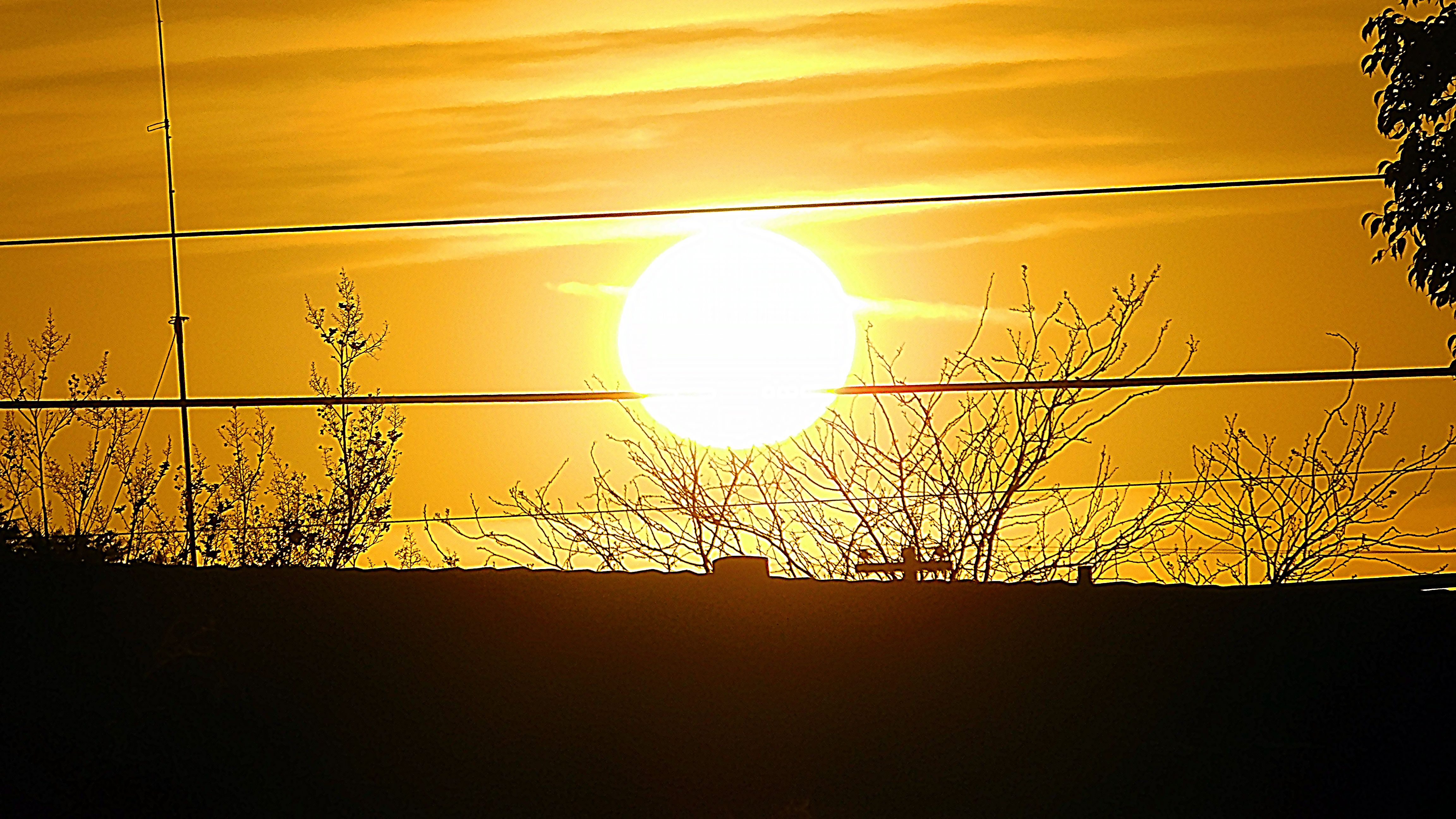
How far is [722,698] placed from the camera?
5.70 metres

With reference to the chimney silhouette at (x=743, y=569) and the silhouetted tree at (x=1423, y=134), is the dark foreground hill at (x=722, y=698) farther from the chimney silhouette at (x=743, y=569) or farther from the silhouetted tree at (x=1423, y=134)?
the silhouetted tree at (x=1423, y=134)

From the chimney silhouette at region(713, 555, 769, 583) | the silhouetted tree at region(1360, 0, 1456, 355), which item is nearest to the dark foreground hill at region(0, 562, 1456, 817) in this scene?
the chimney silhouette at region(713, 555, 769, 583)

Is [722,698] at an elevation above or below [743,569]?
below

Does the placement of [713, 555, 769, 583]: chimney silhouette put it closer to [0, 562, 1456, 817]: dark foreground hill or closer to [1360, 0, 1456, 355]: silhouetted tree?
[0, 562, 1456, 817]: dark foreground hill

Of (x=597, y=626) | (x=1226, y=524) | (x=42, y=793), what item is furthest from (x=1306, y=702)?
(x=1226, y=524)

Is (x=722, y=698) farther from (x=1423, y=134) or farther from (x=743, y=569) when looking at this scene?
(x=1423, y=134)

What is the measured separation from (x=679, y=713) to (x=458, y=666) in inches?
33.9

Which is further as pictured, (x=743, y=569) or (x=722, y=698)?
(x=743, y=569)

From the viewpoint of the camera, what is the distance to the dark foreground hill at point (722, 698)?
5.18m

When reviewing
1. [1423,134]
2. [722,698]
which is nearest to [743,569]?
[722,698]

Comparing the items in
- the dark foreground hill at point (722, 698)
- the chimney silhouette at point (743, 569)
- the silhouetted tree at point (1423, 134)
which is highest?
the silhouetted tree at point (1423, 134)

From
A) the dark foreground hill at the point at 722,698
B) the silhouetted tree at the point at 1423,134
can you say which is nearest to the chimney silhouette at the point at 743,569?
the dark foreground hill at the point at 722,698

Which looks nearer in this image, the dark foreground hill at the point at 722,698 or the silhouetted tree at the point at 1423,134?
the dark foreground hill at the point at 722,698

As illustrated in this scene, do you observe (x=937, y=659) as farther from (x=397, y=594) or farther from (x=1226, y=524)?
(x=1226, y=524)
